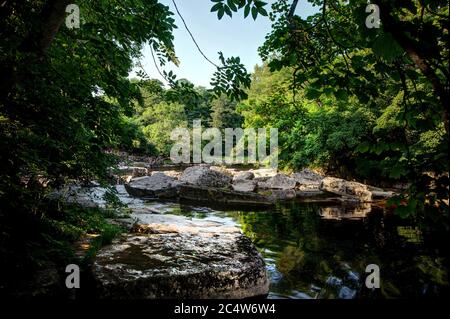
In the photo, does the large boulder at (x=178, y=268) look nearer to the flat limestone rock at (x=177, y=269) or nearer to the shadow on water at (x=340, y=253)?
the flat limestone rock at (x=177, y=269)

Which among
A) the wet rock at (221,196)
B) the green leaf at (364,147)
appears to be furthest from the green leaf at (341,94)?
the wet rock at (221,196)

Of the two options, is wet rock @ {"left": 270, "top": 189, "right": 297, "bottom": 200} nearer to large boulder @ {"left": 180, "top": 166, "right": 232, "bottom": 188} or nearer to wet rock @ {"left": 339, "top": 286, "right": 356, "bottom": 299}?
large boulder @ {"left": 180, "top": 166, "right": 232, "bottom": 188}

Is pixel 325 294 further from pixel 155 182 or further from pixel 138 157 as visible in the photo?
pixel 138 157

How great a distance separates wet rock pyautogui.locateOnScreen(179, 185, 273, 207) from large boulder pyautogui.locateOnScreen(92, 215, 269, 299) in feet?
28.0

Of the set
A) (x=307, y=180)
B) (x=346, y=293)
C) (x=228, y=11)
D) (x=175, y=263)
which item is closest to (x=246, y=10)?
(x=228, y=11)

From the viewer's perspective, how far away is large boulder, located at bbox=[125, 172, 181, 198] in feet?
49.9

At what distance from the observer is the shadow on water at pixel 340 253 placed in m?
5.03

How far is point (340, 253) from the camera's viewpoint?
6.94m

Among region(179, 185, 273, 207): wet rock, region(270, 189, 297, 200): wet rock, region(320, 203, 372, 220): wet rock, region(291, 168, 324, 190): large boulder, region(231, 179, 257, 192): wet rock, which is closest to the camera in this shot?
region(320, 203, 372, 220): wet rock

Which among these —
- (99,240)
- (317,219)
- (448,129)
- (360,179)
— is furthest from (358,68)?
(360,179)

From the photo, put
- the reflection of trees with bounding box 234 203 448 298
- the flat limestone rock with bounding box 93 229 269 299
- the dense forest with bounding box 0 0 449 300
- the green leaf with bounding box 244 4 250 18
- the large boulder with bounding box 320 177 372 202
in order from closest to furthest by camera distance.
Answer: the dense forest with bounding box 0 0 449 300
the green leaf with bounding box 244 4 250 18
the flat limestone rock with bounding box 93 229 269 299
the reflection of trees with bounding box 234 203 448 298
the large boulder with bounding box 320 177 372 202

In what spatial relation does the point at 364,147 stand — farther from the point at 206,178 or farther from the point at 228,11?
the point at 206,178

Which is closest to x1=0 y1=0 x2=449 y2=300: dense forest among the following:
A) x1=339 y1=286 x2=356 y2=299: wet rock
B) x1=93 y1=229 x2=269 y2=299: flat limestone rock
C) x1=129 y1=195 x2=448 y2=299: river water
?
x1=93 y1=229 x2=269 y2=299: flat limestone rock

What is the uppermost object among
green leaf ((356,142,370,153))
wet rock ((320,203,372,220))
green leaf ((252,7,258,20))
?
green leaf ((252,7,258,20))
